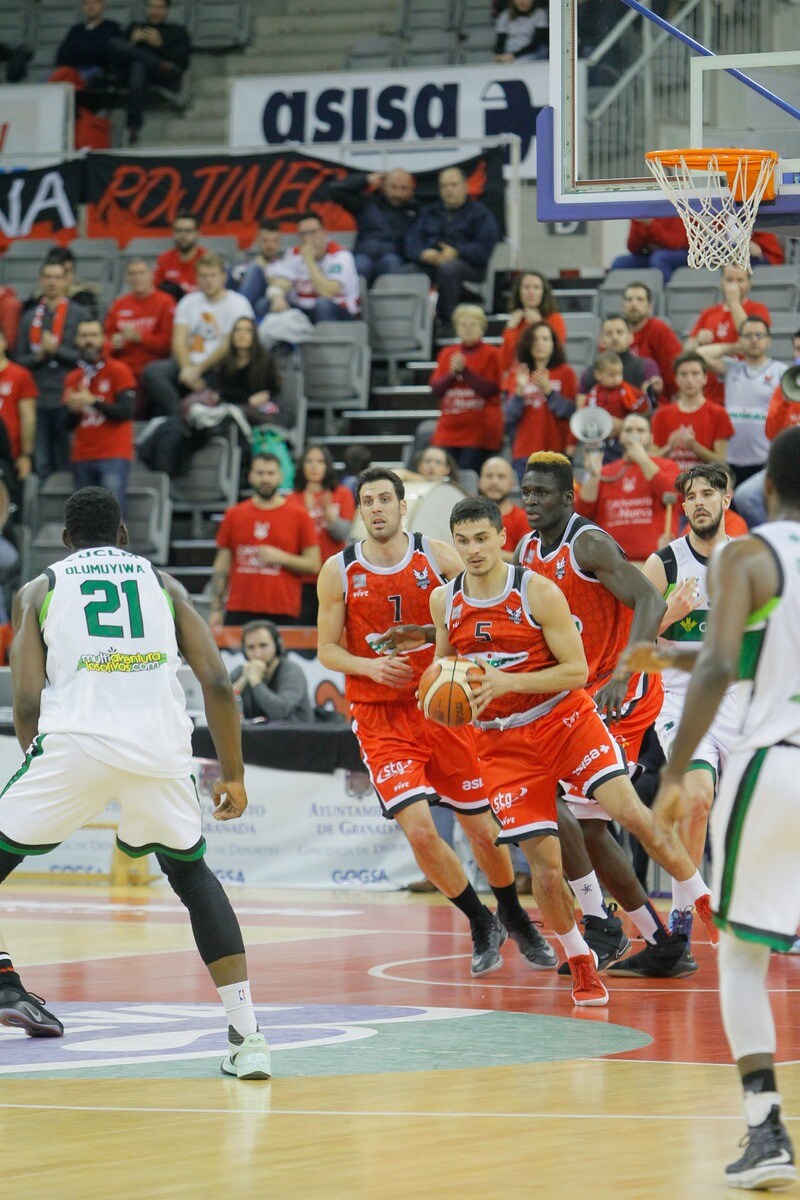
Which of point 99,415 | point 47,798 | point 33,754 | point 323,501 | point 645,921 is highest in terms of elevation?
point 99,415

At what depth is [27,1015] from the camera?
23.5 ft

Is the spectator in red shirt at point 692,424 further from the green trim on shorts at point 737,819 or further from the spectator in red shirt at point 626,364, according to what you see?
the green trim on shorts at point 737,819

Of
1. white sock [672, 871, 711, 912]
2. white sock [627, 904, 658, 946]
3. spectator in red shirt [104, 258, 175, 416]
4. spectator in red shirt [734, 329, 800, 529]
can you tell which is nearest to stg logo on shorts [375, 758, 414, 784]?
white sock [627, 904, 658, 946]

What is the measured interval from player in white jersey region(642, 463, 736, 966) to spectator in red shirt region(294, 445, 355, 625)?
20.8 feet

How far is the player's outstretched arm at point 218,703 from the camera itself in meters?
6.40

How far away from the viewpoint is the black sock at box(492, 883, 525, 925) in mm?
9281

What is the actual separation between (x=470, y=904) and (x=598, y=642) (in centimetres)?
144

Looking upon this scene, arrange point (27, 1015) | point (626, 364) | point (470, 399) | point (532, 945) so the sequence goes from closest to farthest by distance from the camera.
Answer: point (27, 1015)
point (532, 945)
point (626, 364)
point (470, 399)

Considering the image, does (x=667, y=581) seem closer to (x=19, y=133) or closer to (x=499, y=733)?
(x=499, y=733)

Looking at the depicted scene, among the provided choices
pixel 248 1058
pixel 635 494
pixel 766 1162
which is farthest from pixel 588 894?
pixel 635 494

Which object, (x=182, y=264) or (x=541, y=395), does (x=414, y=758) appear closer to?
(x=541, y=395)

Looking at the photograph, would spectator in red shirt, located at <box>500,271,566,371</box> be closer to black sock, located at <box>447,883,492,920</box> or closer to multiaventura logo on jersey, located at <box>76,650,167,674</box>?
black sock, located at <box>447,883,492,920</box>

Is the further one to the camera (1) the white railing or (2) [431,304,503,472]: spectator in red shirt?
(2) [431,304,503,472]: spectator in red shirt

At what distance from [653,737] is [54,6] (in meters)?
17.3
